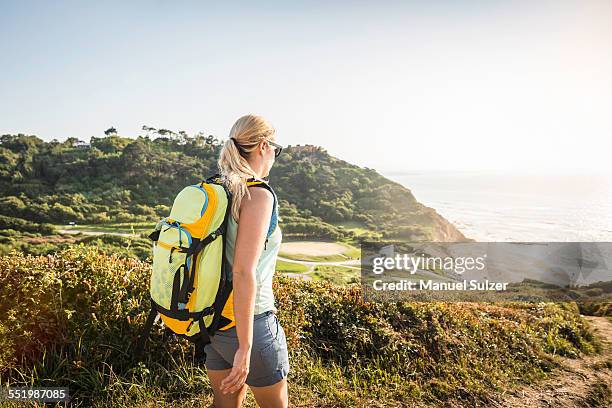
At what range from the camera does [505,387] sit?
3795mm

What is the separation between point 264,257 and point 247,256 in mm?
186

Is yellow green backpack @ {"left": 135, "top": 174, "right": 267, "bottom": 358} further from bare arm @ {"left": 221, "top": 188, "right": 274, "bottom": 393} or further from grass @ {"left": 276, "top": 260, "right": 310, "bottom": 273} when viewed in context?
grass @ {"left": 276, "top": 260, "right": 310, "bottom": 273}

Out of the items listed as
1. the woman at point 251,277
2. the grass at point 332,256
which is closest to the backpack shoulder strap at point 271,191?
the woman at point 251,277

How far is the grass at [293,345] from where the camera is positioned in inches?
105

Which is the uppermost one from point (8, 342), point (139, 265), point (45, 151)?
point (45, 151)

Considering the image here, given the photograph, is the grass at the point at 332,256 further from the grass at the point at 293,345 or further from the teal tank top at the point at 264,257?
the teal tank top at the point at 264,257

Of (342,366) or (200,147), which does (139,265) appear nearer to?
(342,366)

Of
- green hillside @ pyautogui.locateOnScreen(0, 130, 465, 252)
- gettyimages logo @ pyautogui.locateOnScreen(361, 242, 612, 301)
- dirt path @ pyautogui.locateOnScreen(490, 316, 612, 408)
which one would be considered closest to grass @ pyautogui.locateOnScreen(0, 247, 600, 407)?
dirt path @ pyautogui.locateOnScreen(490, 316, 612, 408)

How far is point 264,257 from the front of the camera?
1557 millimetres

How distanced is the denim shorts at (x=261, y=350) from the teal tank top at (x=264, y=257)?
50mm

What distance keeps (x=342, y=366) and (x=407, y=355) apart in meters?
0.66

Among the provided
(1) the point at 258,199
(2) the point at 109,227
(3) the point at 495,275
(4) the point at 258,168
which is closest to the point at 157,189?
(2) the point at 109,227

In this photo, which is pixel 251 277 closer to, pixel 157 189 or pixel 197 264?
pixel 197 264

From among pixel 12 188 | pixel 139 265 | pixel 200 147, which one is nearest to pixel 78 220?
pixel 12 188
